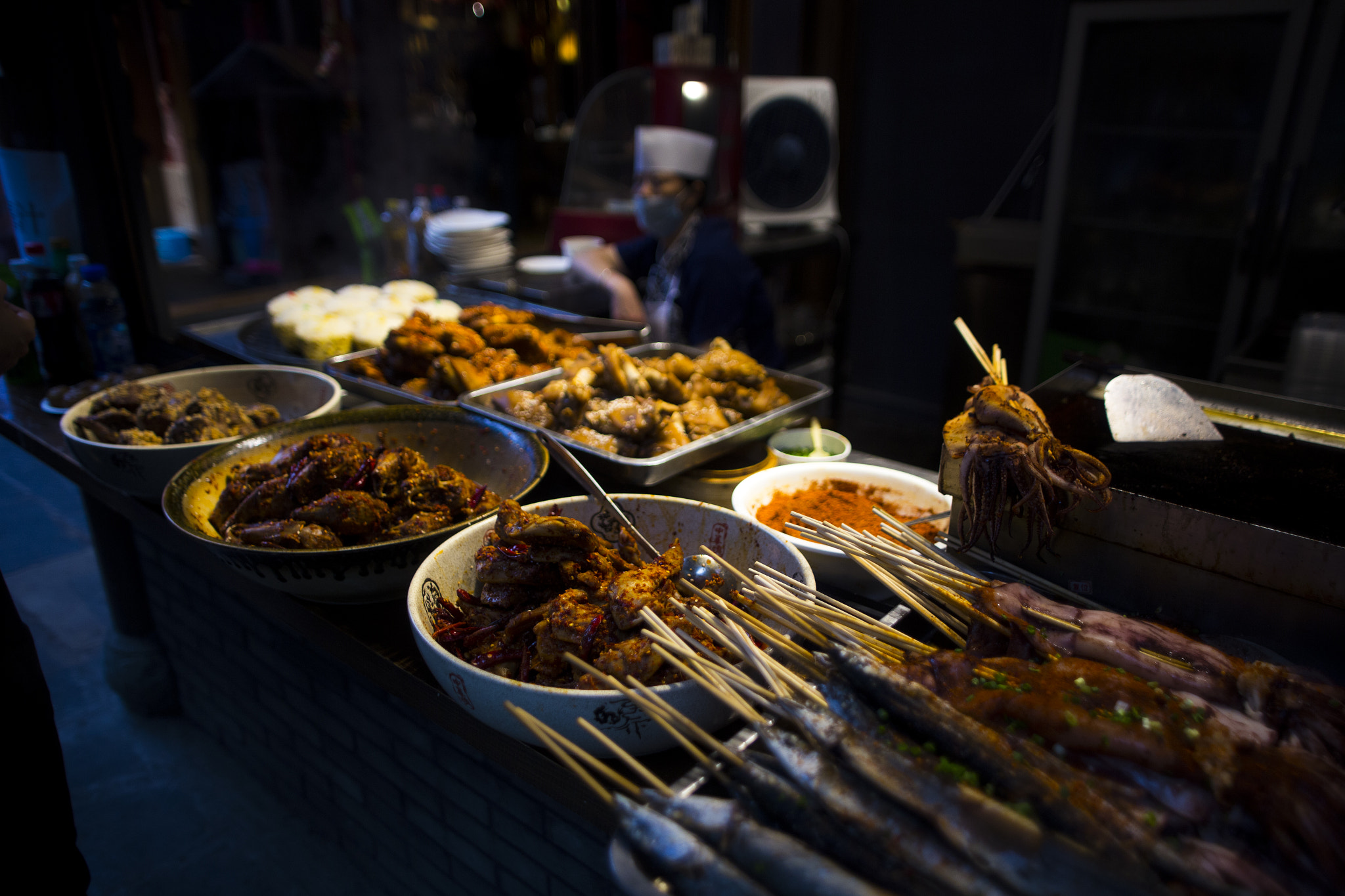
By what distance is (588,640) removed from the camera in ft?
4.19

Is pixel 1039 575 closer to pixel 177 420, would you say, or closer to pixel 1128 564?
pixel 1128 564

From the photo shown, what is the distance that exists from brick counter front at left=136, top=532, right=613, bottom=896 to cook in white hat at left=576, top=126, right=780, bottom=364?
7.49 feet

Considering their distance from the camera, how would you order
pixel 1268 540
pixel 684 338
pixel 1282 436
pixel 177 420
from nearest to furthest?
pixel 1268 540, pixel 1282 436, pixel 177 420, pixel 684 338

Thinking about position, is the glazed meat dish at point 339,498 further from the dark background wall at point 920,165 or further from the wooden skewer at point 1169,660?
the dark background wall at point 920,165

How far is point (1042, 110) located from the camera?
6.09m

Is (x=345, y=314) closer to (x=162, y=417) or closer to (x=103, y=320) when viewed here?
(x=103, y=320)

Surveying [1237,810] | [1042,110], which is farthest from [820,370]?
[1237,810]

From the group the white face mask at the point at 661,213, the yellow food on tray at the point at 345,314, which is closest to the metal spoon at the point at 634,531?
the yellow food on tray at the point at 345,314

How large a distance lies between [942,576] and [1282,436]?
84 centimetres

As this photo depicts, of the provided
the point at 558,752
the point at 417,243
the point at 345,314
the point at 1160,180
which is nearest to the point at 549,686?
the point at 558,752

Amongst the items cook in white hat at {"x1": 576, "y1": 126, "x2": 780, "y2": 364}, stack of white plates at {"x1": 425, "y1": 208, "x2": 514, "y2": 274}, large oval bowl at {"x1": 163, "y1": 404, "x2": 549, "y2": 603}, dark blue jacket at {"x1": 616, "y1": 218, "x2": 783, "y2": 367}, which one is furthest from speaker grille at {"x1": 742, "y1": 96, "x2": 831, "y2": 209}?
large oval bowl at {"x1": 163, "y1": 404, "x2": 549, "y2": 603}

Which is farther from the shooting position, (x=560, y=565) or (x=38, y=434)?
(x=38, y=434)

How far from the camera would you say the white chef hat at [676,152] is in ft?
13.5

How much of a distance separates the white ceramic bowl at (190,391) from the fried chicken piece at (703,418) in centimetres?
105
